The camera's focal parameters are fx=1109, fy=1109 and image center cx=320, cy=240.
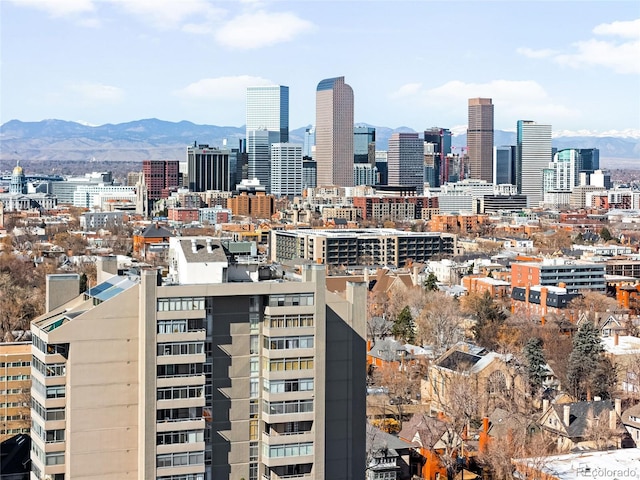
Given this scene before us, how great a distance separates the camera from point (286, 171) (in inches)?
5167

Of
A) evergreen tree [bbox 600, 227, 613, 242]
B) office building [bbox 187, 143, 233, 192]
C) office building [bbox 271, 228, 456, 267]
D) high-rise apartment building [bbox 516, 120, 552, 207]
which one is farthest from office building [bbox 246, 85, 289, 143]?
office building [bbox 271, 228, 456, 267]

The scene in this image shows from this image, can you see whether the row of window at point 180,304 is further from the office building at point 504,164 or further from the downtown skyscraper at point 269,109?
the downtown skyscraper at point 269,109

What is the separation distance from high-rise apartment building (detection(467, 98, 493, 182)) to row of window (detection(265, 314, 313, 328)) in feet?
450

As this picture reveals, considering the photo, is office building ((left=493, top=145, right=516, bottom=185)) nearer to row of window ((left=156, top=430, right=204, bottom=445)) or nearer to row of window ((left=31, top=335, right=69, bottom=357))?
row of window ((left=156, top=430, right=204, bottom=445))

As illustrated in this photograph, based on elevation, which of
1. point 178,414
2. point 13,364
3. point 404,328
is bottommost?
point 404,328

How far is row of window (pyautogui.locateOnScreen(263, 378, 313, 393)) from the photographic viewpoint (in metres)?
13.2

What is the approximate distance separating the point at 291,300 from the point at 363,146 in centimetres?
13667

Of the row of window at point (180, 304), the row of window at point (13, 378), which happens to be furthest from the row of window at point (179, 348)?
the row of window at point (13, 378)

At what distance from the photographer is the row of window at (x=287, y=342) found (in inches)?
521

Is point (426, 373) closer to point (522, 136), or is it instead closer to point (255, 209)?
point (255, 209)

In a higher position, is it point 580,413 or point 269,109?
point 269,109

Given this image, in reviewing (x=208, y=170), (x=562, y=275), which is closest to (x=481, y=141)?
(x=208, y=170)

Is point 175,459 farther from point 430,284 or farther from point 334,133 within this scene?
point 334,133

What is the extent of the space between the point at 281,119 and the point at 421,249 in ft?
418
